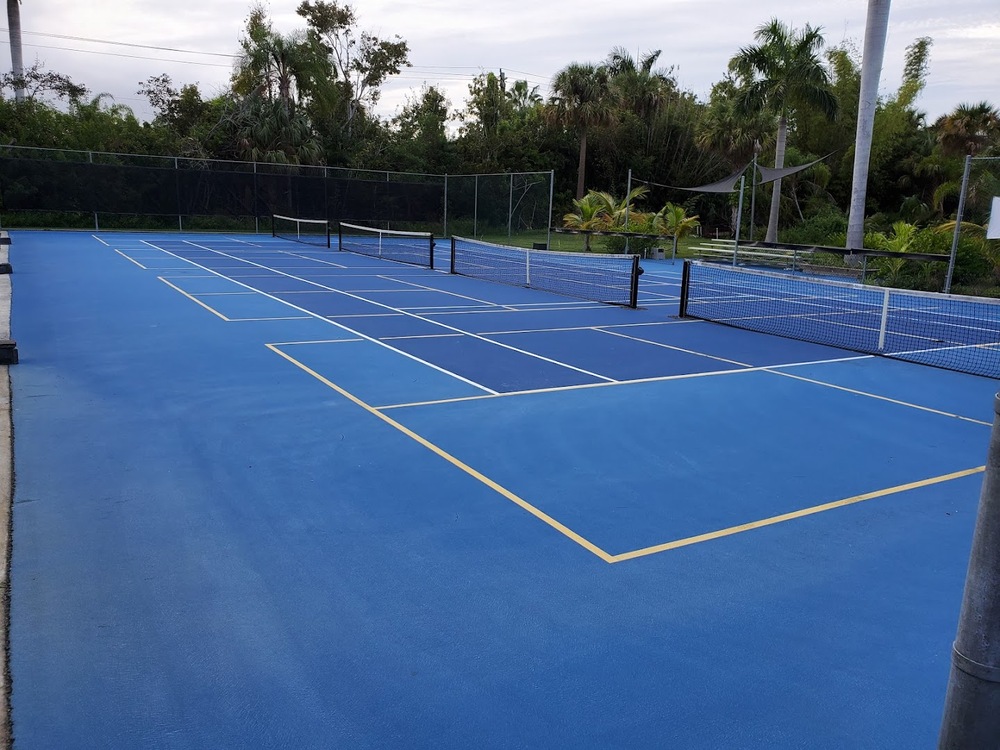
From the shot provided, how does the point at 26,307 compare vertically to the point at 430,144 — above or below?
below

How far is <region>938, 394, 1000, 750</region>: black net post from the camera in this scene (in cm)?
141

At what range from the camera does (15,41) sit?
122 ft

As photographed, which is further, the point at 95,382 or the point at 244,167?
the point at 244,167

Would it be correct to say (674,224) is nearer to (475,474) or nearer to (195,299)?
(195,299)

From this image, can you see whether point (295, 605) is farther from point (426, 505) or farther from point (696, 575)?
point (696, 575)

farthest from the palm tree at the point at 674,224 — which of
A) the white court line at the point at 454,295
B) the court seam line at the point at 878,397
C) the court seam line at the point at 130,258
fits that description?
the court seam line at the point at 878,397

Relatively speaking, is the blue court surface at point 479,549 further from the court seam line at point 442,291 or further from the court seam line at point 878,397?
the court seam line at point 442,291

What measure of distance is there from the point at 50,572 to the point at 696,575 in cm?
333

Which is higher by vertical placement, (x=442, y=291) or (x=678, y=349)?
(x=442, y=291)

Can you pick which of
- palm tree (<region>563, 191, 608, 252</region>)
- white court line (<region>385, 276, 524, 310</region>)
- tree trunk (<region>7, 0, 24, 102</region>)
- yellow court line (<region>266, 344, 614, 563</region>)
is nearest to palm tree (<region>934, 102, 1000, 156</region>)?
palm tree (<region>563, 191, 608, 252</region>)

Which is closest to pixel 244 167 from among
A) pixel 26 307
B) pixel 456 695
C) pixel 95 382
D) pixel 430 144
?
pixel 430 144

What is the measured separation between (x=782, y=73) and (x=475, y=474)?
2600 centimetres

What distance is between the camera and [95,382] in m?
8.01

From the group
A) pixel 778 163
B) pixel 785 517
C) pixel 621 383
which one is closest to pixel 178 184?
pixel 778 163
